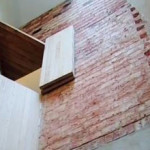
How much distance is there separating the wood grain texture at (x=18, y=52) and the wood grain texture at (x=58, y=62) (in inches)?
8.3

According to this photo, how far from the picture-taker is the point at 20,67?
374 cm

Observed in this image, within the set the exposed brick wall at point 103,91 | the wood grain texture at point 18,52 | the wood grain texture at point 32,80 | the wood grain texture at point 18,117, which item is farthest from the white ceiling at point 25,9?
the wood grain texture at point 18,117

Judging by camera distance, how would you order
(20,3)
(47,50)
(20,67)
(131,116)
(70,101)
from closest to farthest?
(131,116) → (70,101) → (47,50) → (20,67) → (20,3)

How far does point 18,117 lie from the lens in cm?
241

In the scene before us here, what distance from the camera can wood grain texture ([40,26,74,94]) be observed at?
2.78 meters

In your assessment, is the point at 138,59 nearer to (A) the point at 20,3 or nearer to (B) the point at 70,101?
(B) the point at 70,101

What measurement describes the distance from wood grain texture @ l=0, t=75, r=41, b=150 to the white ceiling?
2.28m

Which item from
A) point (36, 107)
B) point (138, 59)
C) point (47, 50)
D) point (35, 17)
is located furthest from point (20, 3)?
point (138, 59)

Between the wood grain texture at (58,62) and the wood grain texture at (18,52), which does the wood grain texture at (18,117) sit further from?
the wood grain texture at (18,52)

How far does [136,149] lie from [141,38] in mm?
1129

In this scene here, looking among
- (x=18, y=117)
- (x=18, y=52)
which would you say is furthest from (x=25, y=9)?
(x=18, y=117)

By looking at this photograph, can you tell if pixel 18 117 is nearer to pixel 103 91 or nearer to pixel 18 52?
pixel 103 91

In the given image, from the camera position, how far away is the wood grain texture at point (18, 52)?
348 centimetres

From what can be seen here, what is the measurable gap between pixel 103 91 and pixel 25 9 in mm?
2844
